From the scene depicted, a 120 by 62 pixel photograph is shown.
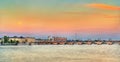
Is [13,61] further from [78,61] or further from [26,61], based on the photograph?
[78,61]

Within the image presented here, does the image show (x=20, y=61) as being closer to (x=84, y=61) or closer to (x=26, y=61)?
(x=26, y=61)

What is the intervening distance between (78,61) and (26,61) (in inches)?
102

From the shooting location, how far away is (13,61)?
2080 centimetres

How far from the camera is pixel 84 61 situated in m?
20.0

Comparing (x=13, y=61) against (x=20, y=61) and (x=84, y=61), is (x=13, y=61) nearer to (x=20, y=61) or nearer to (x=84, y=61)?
(x=20, y=61)

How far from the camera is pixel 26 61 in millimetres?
20469

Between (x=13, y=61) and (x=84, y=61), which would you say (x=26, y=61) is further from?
(x=84, y=61)

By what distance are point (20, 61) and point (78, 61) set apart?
292 centimetres

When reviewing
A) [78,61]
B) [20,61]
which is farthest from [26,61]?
[78,61]

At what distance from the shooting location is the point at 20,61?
20609 mm

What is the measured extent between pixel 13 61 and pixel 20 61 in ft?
1.37

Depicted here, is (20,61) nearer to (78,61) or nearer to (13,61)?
(13,61)

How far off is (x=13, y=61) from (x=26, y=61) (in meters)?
0.76

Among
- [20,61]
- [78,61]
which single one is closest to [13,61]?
[20,61]
